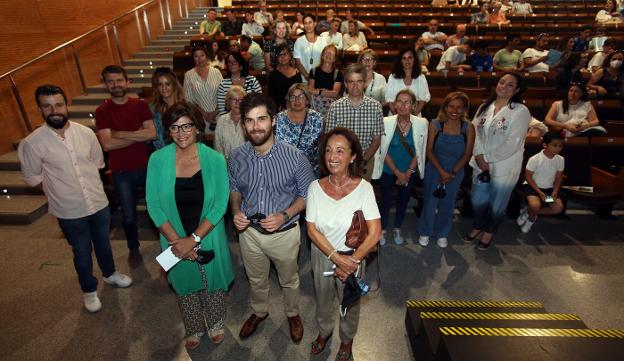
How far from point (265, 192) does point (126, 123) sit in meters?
1.79

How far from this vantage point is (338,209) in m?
1.90

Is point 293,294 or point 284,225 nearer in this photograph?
point 284,225

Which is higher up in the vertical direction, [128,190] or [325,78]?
[325,78]

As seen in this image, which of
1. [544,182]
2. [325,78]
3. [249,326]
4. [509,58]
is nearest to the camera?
[249,326]

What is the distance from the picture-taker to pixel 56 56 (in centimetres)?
620

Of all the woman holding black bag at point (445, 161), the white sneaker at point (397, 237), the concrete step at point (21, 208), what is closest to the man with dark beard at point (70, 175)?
the concrete step at point (21, 208)

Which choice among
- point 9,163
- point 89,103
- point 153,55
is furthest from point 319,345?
point 153,55

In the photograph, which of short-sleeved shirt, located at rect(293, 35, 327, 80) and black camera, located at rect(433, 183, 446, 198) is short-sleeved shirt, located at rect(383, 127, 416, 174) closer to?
black camera, located at rect(433, 183, 446, 198)

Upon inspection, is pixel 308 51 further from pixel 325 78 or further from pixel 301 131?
pixel 301 131

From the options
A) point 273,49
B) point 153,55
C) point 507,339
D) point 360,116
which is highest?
point 273,49

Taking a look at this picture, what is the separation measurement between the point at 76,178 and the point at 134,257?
1.26m

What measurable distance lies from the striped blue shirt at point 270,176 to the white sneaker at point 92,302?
5.58 ft

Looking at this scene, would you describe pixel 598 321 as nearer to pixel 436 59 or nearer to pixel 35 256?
pixel 35 256

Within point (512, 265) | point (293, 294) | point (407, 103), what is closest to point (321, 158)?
point (293, 294)
